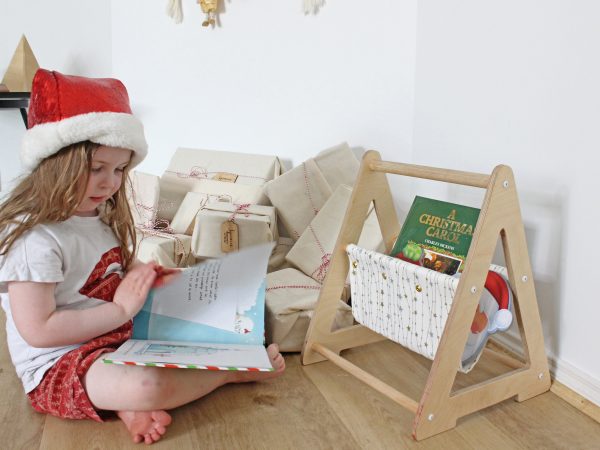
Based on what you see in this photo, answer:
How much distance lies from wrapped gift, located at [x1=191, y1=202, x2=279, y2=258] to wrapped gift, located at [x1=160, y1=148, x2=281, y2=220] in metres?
0.19

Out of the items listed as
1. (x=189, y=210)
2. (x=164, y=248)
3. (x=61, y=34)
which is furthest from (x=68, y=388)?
(x=61, y=34)

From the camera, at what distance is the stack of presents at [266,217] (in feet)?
4.65

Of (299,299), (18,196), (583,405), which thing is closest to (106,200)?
(18,196)

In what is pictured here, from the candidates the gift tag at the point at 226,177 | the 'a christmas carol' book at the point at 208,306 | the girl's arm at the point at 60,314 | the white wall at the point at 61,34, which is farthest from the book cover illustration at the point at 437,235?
the white wall at the point at 61,34

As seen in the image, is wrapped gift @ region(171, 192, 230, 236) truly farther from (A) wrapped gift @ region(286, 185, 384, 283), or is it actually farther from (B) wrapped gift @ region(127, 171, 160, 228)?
(A) wrapped gift @ region(286, 185, 384, 283)

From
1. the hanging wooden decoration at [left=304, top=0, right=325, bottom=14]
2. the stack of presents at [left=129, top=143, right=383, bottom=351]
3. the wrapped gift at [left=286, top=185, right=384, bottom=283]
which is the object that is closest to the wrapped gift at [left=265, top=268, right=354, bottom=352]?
the stack of presents at [left=129, top=143, right=383, bottom=351]

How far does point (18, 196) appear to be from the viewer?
1002 mm

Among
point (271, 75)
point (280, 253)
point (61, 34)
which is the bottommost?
point (280, 253)

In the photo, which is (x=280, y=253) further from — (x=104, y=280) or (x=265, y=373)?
(x=104, y=280)

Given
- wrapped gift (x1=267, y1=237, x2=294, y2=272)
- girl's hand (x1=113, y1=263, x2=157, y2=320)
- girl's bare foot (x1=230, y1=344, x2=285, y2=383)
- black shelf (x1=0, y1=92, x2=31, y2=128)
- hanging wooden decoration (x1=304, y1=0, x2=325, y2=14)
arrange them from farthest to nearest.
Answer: black shelf (x1=0, y1=92, x2=31, y2=128), hanging wooden decoration (x1=304, y1=0, x2=325, y2=14), wrapped gift (x1=267, y1=237, x2=294, y2=272), girl's bare foot (x1=230, y1=344, x2=285, y2=383), girl's hand (x1=113, y1=263, x2=157, y2=320)

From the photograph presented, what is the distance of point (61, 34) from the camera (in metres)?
2.23

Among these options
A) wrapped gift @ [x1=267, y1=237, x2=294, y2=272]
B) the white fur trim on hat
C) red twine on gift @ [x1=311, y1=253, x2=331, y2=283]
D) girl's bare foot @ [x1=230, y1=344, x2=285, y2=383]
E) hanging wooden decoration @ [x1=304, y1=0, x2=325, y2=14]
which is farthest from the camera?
hanging wooden decoration @ [x1=304, y1=0, x2=325, y2=14]

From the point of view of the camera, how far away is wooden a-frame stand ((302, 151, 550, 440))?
0.98m

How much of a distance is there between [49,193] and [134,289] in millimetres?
226
